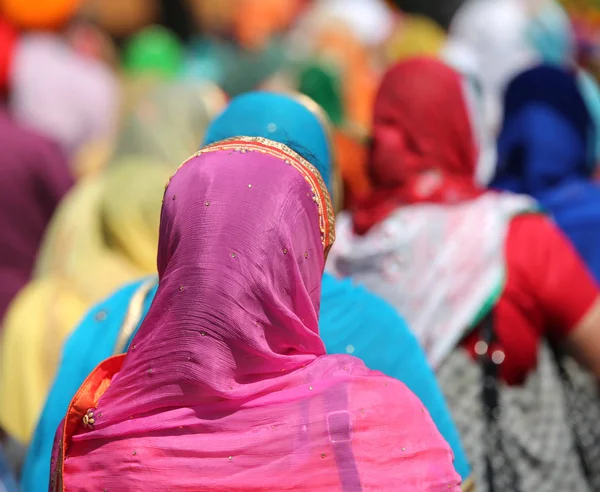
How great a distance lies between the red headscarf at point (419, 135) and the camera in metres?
2.16

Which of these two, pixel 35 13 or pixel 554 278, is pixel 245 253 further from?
pixel 35 13

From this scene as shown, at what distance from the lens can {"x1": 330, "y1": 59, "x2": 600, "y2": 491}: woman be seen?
1829 millimetres

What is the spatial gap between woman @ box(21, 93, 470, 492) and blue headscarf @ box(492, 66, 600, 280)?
→ 0.95 m

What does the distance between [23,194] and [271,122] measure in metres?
1.47

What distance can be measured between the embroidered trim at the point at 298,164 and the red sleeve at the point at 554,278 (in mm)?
676

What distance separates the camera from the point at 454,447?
1.54 meters

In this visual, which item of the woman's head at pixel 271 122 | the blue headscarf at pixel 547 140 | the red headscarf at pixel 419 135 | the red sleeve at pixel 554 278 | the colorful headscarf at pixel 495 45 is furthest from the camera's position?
the colorful headscarf at pixel 495 45

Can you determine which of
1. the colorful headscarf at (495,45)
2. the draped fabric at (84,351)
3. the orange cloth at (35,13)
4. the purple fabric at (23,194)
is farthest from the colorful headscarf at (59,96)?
the draped fabric at (84,351)

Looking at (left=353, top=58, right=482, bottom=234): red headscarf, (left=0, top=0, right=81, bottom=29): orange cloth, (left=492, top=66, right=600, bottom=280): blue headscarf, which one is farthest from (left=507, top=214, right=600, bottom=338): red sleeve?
(left=0, top=0, right=81, bottom=29): orange cloth

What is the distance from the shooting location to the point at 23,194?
292cm

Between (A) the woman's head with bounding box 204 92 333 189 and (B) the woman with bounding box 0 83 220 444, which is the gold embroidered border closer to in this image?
(A) the woman's head with bounding box 204 92 333 189

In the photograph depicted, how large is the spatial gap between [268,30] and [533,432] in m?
4.80

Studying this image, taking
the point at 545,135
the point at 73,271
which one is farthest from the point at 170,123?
the point at 545,135

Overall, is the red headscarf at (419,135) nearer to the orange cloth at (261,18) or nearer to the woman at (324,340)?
the woman at (324,340)
